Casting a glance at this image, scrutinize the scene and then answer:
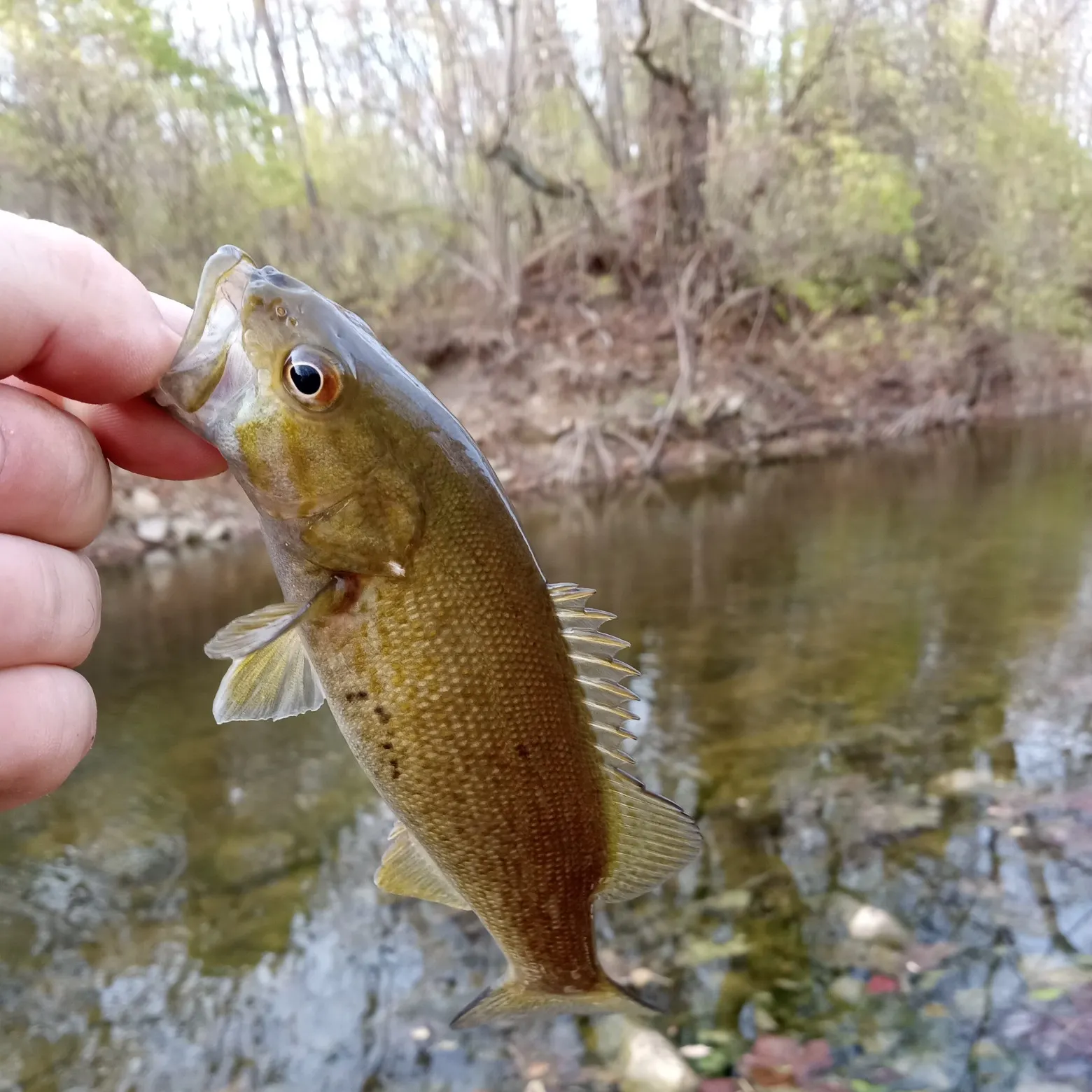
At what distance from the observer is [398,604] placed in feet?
5.22

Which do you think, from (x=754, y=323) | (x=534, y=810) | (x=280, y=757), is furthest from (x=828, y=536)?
(x=754, y=323)

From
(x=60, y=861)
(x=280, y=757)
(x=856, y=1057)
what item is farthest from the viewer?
(x=280, y=757)

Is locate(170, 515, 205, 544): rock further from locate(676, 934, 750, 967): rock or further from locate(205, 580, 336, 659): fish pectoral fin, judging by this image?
locate(205, 580, 336, 659): fish pectoral fin

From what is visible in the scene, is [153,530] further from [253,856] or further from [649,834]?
[649,834]

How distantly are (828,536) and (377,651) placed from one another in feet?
34.5

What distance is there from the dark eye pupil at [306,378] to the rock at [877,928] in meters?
3.48

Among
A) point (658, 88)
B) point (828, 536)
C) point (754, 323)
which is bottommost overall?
point (828, 536)

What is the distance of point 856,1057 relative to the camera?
3266 millimetres

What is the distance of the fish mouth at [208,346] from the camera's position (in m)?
1.52

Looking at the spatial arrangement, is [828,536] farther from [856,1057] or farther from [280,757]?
[856,1057]

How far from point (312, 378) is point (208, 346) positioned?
7.3 inches

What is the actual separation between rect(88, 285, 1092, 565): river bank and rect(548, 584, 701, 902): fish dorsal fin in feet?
43.2

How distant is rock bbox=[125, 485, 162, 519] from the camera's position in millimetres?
12969

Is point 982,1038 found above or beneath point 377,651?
beneath
